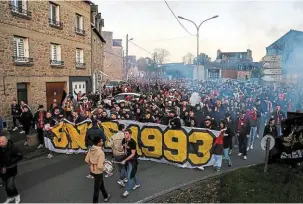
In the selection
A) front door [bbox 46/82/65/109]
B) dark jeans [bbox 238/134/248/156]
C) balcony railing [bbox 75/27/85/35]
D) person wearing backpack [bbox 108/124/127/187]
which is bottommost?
dark jeans [bbox 238/134/248/156]

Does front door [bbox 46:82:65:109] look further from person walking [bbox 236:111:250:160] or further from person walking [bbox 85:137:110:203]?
person walking [bbox 85:137:110:203]

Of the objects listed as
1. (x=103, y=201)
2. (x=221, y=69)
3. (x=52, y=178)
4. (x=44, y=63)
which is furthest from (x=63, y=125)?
(x=221, y=69)

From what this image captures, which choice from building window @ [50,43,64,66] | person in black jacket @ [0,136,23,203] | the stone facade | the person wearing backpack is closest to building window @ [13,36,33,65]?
the stone facade

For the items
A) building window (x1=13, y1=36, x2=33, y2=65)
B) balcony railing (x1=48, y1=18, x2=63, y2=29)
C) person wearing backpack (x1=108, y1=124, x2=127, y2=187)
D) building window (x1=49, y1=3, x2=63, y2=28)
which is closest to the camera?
person wearing backpack (x1=108, y1=124, x2=127, y2=187)

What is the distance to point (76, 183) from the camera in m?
7.20

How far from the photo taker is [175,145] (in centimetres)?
861

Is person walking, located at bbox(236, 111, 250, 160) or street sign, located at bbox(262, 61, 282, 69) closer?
person walking, located at bbox(236, 111, 250, 160)

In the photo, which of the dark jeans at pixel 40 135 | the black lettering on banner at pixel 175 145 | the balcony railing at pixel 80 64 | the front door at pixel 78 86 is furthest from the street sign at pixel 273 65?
the balcony railing at pixel 80 64

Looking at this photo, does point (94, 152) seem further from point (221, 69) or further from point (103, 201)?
point (221, 69)

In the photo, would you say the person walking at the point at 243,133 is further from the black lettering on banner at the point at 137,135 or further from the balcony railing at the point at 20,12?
the balcony railing at the point at 20,12

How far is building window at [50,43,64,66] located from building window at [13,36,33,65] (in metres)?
2.46

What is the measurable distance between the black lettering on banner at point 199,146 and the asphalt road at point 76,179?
32cm

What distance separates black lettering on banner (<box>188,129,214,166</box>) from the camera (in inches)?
324

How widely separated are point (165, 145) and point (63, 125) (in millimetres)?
4087
